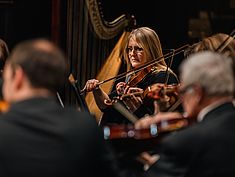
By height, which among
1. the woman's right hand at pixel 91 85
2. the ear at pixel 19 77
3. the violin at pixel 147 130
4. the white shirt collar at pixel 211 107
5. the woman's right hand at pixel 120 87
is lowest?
the woman's right hand at pixel 120 87

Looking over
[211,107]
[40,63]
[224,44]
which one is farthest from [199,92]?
[224,44]

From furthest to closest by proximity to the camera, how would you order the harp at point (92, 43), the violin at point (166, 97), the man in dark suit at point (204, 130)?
the harp at point (92, 43), the violin at point (166, 97), the man in dark suit at point (204, 130)

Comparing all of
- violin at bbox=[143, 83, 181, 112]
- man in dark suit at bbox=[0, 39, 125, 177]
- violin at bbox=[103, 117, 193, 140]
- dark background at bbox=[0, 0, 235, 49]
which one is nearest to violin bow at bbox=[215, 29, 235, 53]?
violin at bbox=[143, 83, 181, 112]

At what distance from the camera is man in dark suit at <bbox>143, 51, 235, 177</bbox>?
2.73 metres

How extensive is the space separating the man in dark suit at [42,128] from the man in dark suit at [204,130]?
0.93 feet

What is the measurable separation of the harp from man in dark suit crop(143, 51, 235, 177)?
175cm

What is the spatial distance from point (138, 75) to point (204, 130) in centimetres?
174

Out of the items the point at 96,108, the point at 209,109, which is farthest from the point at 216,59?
the point at 96,108

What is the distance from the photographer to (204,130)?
2742mm

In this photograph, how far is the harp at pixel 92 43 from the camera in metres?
4.55

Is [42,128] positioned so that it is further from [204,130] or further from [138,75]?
[138,75]

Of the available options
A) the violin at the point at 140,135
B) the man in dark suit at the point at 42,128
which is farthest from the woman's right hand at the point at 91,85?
the man in dark suit at the point at 42,128

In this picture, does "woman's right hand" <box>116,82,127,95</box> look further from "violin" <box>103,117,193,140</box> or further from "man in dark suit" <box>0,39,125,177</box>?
"man in dark suit" <box>0,39,125,177</box>

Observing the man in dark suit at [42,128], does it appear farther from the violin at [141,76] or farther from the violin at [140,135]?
the violin at [141,76]
